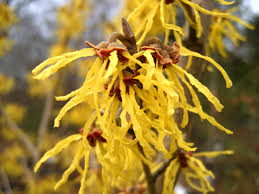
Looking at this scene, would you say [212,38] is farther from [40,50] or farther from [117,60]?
[40,50]

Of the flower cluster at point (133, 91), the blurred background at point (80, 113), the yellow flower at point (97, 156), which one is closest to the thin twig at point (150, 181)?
the yellow flower at point (97, 156)

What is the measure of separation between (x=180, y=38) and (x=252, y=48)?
7.27 m

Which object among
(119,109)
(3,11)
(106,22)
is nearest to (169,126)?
(119,109)

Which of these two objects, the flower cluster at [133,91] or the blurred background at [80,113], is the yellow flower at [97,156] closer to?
the flower cluster at [133,91]

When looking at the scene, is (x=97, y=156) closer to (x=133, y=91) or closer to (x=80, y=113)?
(x=133, y=91)

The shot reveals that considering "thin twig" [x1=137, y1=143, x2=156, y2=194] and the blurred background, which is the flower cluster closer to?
"thin twig" [x1=137, y1=143, x2=156, y2=194]

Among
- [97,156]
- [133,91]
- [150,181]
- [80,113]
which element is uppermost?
[133,91]

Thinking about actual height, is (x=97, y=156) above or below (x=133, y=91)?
below

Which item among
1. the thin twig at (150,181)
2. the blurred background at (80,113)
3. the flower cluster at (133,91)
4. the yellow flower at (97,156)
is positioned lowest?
the blurred background at (80,113)

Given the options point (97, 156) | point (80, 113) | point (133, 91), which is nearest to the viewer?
point (133, 91)

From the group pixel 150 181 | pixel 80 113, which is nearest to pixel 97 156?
pixel 150 181

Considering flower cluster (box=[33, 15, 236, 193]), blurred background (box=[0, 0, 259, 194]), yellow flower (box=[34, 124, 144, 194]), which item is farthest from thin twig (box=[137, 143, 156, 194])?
blurred background (box=[0, 0, 259, 194])

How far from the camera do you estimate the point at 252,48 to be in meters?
7.21

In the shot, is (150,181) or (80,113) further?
(80,113)
